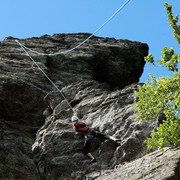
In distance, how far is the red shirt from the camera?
63.5ft

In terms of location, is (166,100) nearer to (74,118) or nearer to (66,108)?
(74,118)

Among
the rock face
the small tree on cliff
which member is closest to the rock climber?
the rock face

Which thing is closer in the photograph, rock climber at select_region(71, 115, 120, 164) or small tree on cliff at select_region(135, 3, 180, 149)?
small tree on cliff at select_region(135, 3, 180, 149)

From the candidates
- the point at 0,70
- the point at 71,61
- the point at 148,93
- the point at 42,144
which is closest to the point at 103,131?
the point at 42,144

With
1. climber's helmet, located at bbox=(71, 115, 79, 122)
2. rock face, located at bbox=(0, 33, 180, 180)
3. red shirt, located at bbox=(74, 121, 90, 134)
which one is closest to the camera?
rock face, located at bbox=(0, 33, 180, 180)

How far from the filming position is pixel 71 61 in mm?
31750

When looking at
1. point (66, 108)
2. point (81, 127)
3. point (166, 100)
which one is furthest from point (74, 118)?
point (166, 100)

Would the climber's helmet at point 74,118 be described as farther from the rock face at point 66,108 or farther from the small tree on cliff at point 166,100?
the small tree on cliff at point 166,100

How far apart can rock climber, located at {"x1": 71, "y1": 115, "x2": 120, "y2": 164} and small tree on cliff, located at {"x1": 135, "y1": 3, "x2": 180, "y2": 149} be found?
2810mm

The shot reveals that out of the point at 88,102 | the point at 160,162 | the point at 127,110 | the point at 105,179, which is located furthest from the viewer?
the point at 88,102

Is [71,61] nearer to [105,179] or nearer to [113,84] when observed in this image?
[113,84]

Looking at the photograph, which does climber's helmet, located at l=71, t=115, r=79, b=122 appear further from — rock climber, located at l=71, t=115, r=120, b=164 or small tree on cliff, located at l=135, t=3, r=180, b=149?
small tree on cliff, located at l=135, t=3, r=180, b=149

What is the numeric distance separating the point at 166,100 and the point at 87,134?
4909mm

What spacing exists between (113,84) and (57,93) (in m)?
9.35
